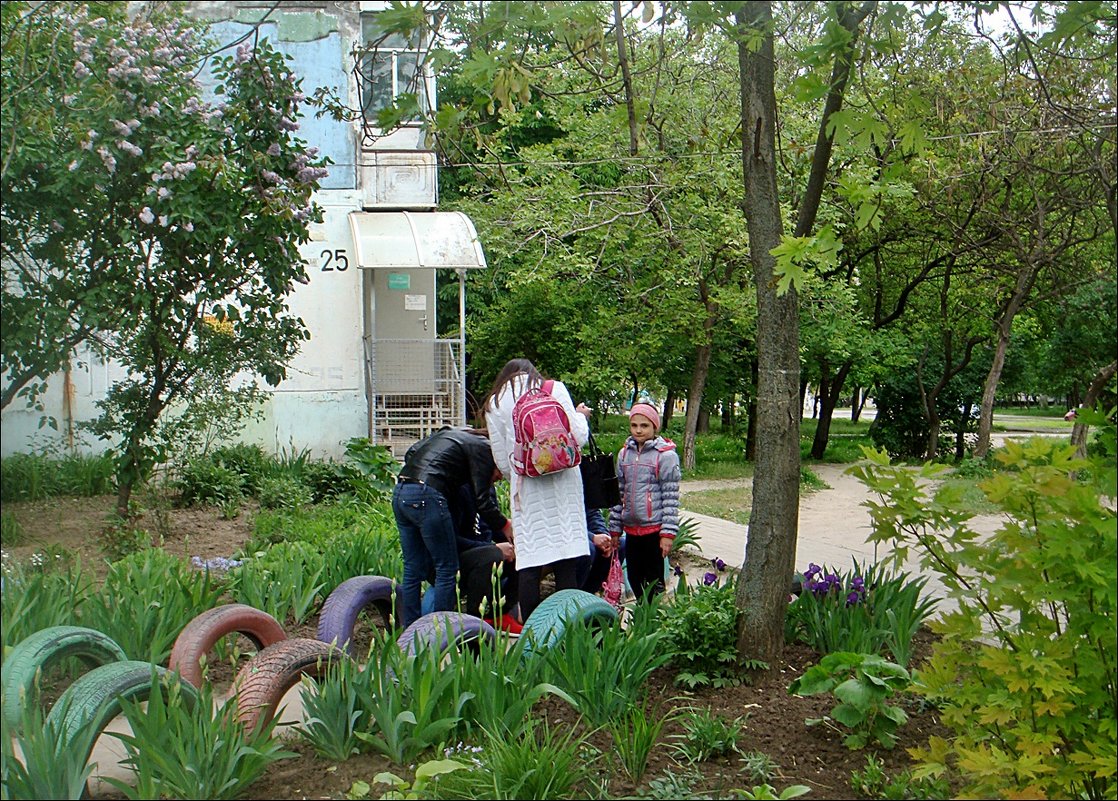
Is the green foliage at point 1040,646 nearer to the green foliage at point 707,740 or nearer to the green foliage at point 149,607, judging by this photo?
the green foliage at point 707,740

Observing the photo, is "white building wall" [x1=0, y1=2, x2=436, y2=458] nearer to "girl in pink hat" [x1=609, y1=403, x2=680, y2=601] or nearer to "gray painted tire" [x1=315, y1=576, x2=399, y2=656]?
"girl in pink hat" [x1=609, y1=403, x2=680, y2=601]

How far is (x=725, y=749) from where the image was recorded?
3.91 metres

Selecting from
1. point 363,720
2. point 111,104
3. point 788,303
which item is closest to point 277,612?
point 363,720

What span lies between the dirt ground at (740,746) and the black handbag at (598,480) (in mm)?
1373

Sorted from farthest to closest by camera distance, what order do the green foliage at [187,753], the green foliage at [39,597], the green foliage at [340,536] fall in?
the green foliage at [340,536] < the green foliage at [39,597] < the green foliage at [187,753]

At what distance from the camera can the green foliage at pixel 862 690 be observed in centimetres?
390

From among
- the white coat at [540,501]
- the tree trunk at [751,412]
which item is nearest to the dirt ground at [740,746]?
the white coat at [540,501]

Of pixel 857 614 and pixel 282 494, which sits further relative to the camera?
pixel 282 494

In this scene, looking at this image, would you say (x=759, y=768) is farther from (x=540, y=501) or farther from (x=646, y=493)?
(x=646, y=493)

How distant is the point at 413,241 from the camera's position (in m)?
14.7

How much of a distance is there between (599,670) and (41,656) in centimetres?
199

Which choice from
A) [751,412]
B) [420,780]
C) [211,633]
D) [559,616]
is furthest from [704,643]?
[751,412]

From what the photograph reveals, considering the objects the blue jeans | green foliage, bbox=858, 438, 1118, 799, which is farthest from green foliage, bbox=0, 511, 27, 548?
green foliage, bbox=858, 438, 1118, 799

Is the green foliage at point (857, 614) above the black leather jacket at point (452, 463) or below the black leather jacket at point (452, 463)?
below
